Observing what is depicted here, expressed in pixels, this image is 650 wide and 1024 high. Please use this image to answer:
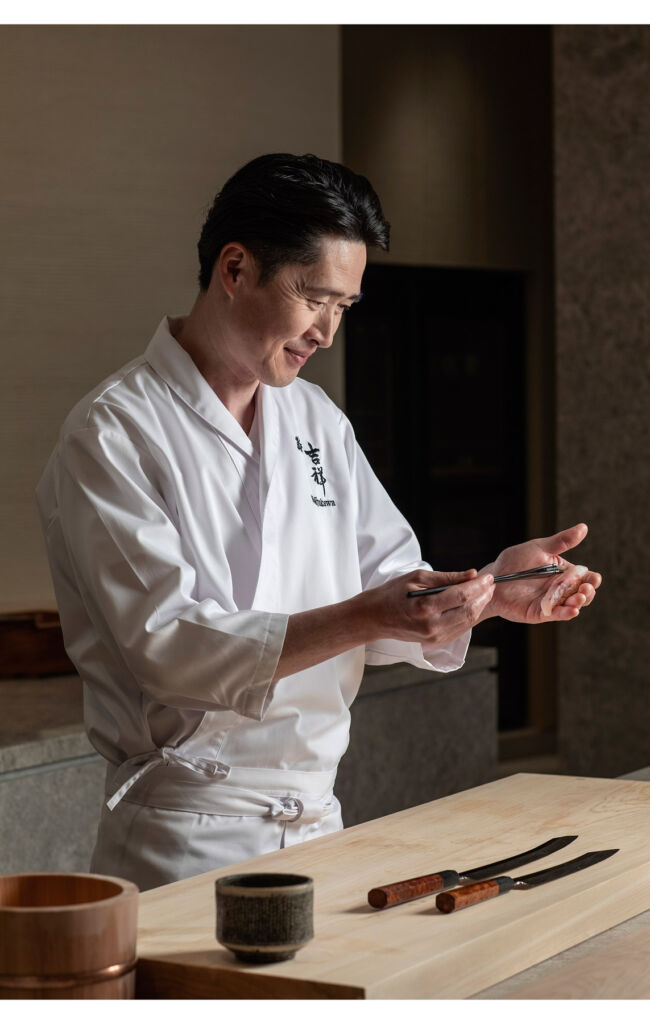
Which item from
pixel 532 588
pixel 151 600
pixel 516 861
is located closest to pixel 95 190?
pixel 532 588

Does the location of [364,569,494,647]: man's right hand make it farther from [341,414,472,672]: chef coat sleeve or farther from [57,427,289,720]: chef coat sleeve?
[341,414,472,672]: chef coat sleeve

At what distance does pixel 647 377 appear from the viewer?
4.49 metres

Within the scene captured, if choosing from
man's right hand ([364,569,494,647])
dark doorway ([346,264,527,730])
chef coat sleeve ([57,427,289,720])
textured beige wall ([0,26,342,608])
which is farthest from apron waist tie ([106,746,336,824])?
dark doorway ([346,264,527,730])

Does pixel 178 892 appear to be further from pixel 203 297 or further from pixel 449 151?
pixel 449 151

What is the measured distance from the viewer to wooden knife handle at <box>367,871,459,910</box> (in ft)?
4.45

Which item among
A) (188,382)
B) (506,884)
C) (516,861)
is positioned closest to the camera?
(506,884)

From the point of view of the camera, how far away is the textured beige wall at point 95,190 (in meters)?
3.40

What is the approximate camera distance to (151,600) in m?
1.65

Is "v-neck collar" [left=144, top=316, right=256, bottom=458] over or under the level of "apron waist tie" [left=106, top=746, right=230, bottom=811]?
over

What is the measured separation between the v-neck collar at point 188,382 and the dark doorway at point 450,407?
3889 millimetres

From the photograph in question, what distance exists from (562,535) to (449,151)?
4.42 metres

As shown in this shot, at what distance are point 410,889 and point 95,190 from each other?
2555 millimetres

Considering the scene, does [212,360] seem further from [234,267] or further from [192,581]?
[192,581]

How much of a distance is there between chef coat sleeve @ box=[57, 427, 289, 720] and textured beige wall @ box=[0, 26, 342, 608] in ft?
5.78
